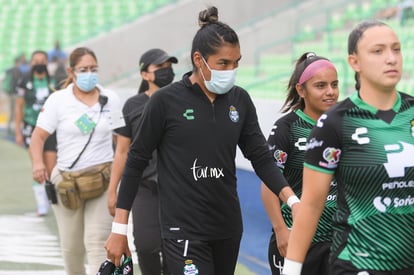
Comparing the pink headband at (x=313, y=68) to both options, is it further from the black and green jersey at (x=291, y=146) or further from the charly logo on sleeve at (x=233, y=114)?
the charly logo on sleeve at (x=233, y=114)

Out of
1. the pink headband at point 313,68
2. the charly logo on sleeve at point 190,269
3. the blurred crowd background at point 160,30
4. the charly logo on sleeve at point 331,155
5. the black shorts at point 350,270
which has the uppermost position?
the pink headband at point 313,68

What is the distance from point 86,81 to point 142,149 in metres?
2.64

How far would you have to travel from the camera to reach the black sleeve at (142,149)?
5070mm

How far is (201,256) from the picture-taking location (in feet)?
16.6

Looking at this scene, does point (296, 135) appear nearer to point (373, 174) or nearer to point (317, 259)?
point (317, 259)

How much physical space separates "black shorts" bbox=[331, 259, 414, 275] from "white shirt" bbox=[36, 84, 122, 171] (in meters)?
3.63

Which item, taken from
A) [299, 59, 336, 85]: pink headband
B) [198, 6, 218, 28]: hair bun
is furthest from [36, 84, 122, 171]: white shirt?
[198, 6, 218, 28]: hair bun

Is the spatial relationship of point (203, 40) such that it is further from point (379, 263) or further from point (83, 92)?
point (83, 92)

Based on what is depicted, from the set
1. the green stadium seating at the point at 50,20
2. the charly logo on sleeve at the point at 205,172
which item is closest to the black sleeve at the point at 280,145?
the charly logo on sleeve at the point at 205,172

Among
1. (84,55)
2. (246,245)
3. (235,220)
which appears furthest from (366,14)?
(235,220)

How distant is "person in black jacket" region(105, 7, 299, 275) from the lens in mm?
5062

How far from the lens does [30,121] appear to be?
563 inches

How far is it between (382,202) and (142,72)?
4.03 m

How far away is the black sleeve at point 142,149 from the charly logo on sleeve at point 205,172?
9.7 inches
